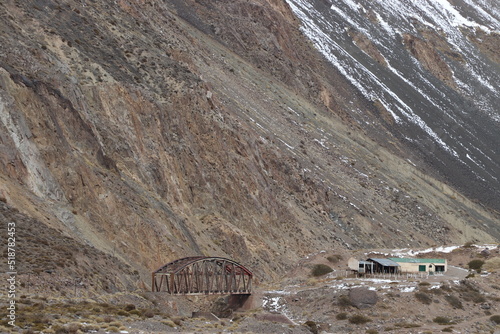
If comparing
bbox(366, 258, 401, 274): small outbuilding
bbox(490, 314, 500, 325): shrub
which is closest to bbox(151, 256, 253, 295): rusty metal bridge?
bbox(366, 258, 401, 274): small outbuilding

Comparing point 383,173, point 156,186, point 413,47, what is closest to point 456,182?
point 383,173

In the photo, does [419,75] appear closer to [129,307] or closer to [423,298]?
[423,298]

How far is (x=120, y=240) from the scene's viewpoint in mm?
41031

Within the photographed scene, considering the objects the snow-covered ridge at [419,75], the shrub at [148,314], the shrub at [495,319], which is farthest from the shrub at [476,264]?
the snow-covered ridge at [419,75]

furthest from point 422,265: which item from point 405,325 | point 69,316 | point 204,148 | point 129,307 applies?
point 69,316

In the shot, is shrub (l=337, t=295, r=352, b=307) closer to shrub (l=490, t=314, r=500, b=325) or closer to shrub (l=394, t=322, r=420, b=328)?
shrub (l=394, t=322, r=420, b=328)

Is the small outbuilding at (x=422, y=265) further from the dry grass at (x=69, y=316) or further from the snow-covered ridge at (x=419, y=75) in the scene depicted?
the snow-covered ridge at (x=419, y=75)

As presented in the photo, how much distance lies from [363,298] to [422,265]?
1138 centimetres

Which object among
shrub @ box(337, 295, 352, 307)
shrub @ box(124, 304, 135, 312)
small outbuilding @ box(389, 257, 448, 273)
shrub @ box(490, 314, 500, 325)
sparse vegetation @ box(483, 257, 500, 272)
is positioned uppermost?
shrub @ box(490, 314, 500, 325)

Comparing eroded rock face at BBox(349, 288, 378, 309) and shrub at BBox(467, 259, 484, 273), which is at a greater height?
shrub at BBox(467, 259, 484, 273)

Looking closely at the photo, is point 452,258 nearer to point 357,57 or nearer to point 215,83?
point 215,83

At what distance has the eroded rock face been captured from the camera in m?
39.7

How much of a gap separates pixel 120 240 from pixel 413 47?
102 m

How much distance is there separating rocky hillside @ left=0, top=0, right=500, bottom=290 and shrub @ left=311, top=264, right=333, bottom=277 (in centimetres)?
323
